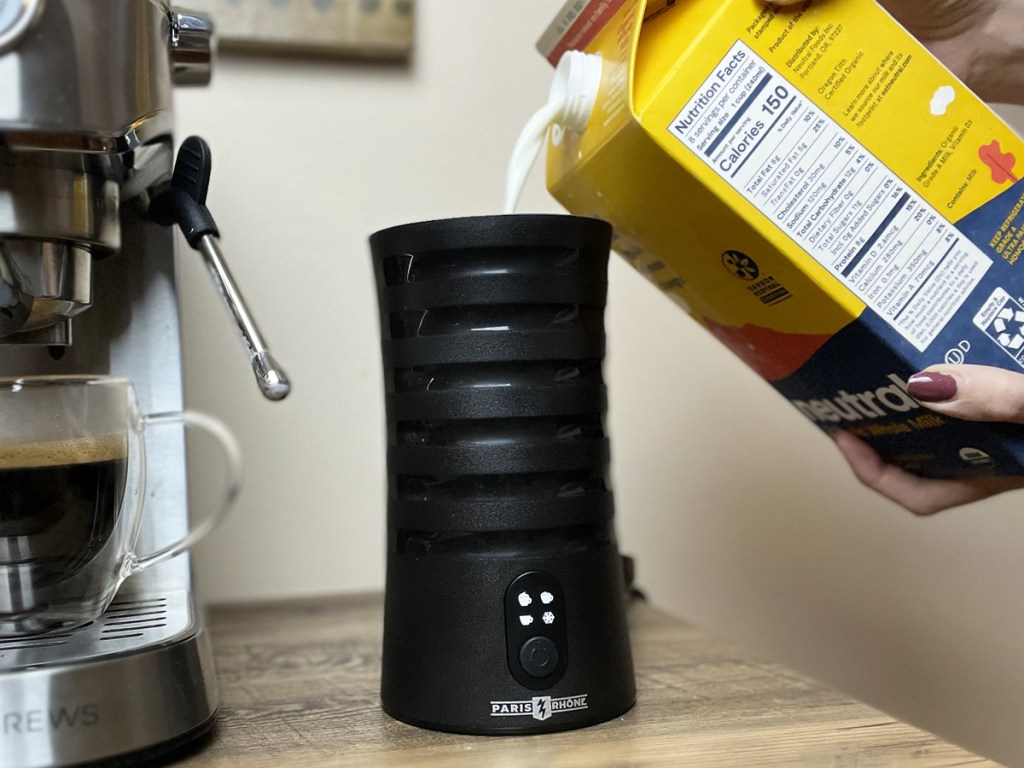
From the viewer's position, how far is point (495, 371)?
20.2 inches

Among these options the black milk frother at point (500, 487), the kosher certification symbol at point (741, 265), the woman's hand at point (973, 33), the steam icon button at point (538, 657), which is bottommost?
the steam icon button at point (538, 657)

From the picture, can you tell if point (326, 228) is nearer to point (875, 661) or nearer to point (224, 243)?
point (224, 243)

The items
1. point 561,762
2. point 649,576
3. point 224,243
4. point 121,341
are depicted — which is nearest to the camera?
point 561,762

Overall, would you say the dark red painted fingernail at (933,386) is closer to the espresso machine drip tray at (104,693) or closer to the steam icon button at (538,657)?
the steam icon button at (538,657)

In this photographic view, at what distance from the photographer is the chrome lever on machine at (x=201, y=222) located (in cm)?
47

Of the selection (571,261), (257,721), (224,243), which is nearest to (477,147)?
(224,243)

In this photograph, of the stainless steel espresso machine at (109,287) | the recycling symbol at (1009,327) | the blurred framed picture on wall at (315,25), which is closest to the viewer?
the stainless steel espresso machine at (109,287)

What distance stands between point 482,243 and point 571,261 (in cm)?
5

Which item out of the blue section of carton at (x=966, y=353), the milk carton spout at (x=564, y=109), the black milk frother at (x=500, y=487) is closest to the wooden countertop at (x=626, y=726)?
the black milk frother at (x=500, y=487)

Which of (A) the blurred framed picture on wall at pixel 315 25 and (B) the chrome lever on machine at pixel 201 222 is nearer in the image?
(B) the chrome lever on machine at pixel 201 222

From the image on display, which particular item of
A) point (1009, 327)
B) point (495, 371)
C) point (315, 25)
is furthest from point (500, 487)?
point (315, 25)

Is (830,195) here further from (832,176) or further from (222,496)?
(222,496)

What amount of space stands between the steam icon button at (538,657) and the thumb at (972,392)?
237mm

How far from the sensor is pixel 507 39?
966 millimetres
